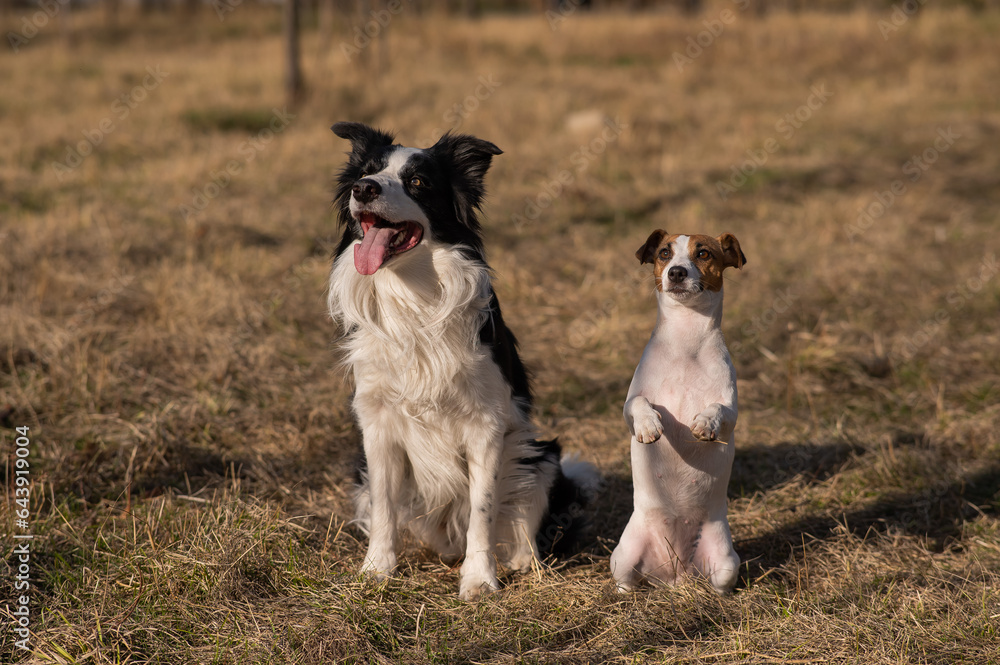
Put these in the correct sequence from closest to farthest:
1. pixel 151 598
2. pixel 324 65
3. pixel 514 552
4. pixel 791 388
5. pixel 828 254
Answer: pixel 151 598 → pixel 514 552 → pixel 791 388 → pixel 828 254 → pixel 324 65

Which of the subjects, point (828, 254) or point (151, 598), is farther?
point (828, 254)

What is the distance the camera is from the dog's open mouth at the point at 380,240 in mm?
2822

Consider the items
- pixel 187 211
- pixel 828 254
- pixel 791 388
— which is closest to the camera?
pixel 791 388

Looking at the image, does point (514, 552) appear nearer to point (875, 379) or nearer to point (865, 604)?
point (865, 604)

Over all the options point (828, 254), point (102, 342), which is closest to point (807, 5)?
point (828, 254)

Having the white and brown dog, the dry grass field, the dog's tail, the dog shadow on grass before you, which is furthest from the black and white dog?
the dog shadow on grass

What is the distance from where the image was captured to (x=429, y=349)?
3016mm

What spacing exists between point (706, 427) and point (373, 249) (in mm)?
1289

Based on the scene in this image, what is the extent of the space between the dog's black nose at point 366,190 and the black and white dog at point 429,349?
0.18ft

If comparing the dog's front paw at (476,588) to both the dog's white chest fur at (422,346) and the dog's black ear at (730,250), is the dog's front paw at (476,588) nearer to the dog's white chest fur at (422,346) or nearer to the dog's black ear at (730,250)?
the dog's white chest fur at (422,346)

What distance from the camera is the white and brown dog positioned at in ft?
9.00

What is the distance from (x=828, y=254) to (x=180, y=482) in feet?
19.4

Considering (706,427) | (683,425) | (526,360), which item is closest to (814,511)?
(683,425)

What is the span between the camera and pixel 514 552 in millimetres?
3422
